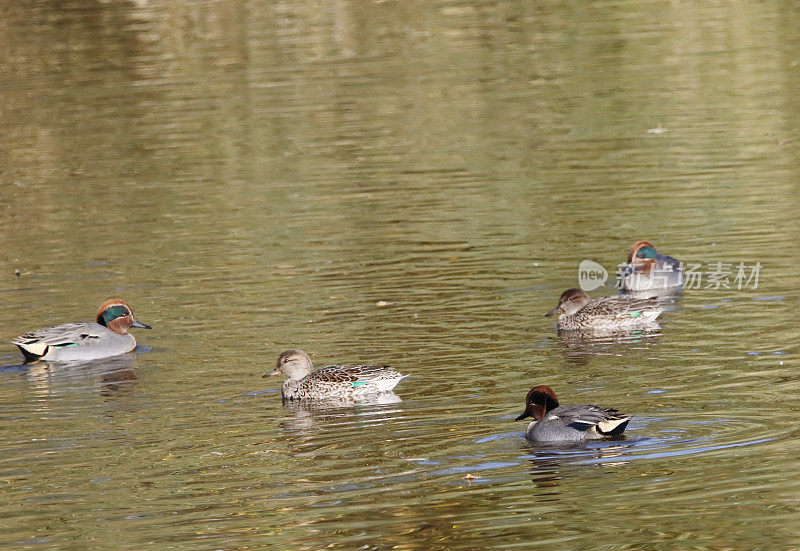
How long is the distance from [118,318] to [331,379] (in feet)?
11.8

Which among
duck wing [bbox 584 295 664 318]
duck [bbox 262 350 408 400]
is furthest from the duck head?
duck wing [bbox 584 295 664 318]

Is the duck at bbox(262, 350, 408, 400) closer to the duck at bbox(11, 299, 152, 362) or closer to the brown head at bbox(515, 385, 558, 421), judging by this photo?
the brown head at bbox(515, 385, 558, 421)

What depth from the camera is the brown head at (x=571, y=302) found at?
48.9 ft

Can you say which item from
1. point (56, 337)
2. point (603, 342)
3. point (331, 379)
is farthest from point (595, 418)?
point (56, 337)

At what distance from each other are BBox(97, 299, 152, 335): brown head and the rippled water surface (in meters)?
0.26

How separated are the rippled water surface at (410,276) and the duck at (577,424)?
0.11 metres

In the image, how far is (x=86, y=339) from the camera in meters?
15.1

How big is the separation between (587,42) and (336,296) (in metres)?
19.2

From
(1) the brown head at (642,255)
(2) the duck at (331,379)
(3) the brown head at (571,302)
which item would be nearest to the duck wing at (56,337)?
(2) the duck at (331,379)

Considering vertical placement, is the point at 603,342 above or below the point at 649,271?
below

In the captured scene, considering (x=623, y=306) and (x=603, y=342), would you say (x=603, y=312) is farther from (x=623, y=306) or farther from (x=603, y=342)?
(x=603, y=342)

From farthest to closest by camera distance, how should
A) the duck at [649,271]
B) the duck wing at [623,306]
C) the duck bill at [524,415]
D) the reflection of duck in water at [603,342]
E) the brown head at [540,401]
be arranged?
the duck at [649,271] < the duck wing at [623,306] < the reflection of duck in water at [603,342] < the duck bill at [524,415] < the brown head at [540,401]

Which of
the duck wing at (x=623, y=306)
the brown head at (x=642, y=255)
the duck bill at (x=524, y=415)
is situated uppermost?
the brown head at (x=642, y=255)

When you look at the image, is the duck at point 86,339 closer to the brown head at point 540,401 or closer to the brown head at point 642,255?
the brown head at point 642,255
